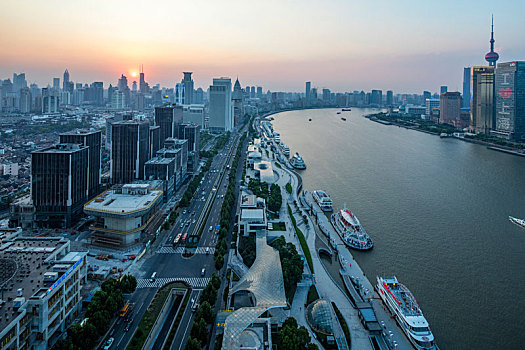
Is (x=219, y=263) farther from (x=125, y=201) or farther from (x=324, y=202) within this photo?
(x=324, y=202)

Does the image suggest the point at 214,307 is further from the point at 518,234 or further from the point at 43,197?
the point at 518,234

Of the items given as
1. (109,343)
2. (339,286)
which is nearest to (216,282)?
(109,343)

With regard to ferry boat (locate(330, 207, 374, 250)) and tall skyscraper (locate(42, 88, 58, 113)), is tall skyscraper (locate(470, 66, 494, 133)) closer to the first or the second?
ferry boat (locate(330, 207, 374, 250))

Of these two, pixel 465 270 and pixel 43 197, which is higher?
pixel 43 197

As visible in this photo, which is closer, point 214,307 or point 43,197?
point 214,307

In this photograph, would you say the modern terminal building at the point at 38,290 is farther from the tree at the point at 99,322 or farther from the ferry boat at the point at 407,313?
the ferry boat at the point at 407,313

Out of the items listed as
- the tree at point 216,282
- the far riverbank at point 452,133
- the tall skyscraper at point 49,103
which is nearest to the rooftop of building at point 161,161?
the tree at point 216,282

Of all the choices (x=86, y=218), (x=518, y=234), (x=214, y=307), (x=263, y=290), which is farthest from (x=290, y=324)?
(x=518, y=234)
